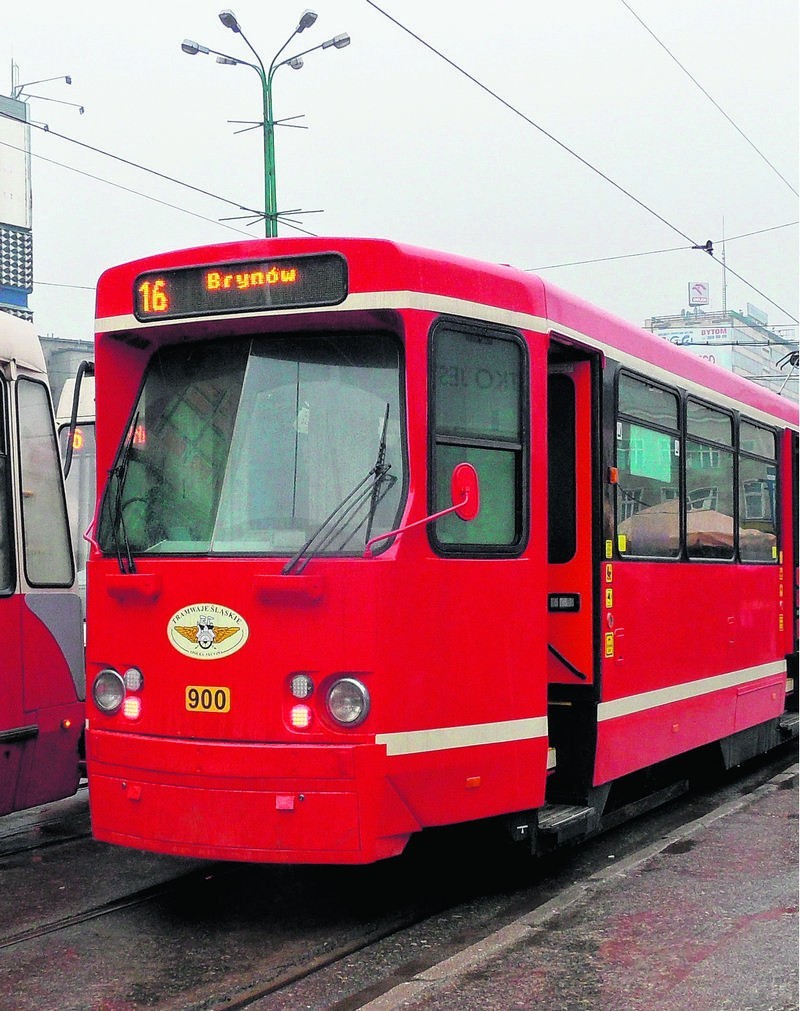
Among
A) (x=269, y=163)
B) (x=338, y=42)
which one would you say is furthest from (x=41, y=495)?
(x=338, y=42)

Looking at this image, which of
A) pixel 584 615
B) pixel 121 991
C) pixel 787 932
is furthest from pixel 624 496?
pixel 121 991

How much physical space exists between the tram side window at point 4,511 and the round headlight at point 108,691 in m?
1.20

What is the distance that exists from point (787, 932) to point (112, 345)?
4.10 m

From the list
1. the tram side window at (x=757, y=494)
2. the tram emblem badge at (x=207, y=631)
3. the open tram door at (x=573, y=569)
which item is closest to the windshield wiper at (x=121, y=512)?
the tram emblem badge at (x=207, y=631)

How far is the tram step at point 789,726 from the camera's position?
11.6 m

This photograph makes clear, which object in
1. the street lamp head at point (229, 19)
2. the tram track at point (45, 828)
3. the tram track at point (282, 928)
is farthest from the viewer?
the street lamp head at point (229, 19)

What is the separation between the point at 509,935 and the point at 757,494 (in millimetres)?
5468

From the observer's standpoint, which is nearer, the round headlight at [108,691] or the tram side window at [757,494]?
the round headlight at [108,691]

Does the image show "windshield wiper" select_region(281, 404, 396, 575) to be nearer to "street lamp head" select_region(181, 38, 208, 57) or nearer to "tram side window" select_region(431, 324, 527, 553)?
"tram side window" select_region(431, 324, 527, 553)

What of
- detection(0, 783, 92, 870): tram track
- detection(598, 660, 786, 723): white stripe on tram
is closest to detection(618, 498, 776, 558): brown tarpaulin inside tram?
detection(598, 660, 786, 723): white stripe on tram

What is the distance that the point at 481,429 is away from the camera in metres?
6.58

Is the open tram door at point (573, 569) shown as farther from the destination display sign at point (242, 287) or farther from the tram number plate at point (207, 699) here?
the tram number plate at point (207, 699)

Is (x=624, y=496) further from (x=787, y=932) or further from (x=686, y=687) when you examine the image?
(x=787, y=932)

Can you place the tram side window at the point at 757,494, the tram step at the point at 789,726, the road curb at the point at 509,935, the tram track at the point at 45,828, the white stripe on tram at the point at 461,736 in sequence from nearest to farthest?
the road curb at the point at 509,935 < the white stripe on tram at the point at 461,736 < the tram track at the point at 45,828 < the tram side window at the point at 757,494 < the tram step at the point at 789,726
